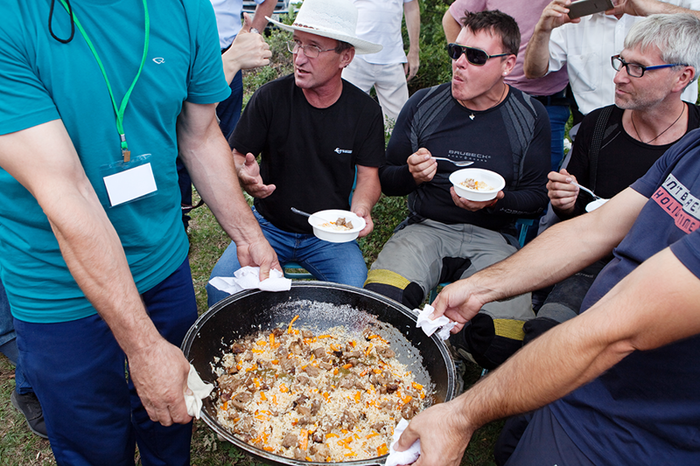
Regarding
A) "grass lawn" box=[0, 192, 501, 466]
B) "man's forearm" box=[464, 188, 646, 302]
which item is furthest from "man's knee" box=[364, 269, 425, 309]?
"grass lawn" box=[0, 192, 501, 466]

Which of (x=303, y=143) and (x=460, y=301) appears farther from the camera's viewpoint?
(x=303, y=143)

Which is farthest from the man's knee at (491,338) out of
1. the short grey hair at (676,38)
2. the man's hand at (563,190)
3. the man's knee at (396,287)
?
the short grey hair at (676,38)

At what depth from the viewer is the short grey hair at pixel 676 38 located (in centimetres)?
267

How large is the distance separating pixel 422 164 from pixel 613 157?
3.89 ft

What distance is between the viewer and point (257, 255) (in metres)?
2.15

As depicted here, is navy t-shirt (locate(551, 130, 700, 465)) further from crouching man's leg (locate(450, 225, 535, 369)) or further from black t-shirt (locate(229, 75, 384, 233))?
black t-shirt (locate(229, 75, 384, 233))

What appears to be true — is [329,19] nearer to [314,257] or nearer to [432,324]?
[314,257]

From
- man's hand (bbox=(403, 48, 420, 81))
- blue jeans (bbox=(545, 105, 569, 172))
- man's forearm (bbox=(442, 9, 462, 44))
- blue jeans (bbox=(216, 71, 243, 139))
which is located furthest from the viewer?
man's hand (bbox=(403, 48, 420, 81))

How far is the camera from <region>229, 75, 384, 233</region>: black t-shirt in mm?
2984

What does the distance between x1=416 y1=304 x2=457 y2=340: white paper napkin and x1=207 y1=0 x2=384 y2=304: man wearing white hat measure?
998 mm

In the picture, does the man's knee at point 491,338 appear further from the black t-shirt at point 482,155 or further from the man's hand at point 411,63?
the man's hand at point 411,63

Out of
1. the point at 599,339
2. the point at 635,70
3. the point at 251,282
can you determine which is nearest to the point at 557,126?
the point at 635,70

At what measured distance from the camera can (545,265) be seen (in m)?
1.99

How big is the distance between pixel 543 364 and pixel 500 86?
7.82 feet
